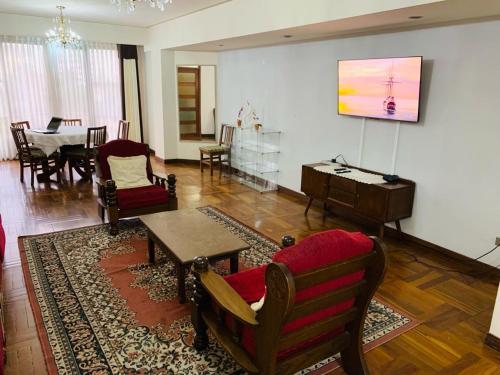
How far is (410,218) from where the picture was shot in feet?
13.3

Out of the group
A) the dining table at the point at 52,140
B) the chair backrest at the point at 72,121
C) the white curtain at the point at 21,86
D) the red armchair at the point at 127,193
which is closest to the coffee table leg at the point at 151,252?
the red armchair at the point at 127,193

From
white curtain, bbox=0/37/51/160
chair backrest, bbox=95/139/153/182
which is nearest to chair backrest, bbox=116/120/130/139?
white curtain, bbox=0/37/51/160

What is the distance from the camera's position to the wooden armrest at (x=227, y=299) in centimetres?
175

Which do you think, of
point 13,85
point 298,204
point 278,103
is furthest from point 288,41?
point 13,85

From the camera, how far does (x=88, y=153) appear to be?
19.5ft

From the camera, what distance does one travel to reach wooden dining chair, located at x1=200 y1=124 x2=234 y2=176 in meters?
6.78

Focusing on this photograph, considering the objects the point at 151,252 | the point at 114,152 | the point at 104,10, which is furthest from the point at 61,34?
the point at 151,252

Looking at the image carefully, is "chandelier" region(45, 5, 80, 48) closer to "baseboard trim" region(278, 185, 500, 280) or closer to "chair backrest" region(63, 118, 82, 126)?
"chair backrest" region(63, 118, 82, 126)

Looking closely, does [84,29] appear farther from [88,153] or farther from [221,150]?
[221,150]

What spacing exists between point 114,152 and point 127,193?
0.62 metres

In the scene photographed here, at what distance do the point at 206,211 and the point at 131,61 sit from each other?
488cm

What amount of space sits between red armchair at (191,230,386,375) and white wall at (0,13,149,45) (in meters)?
6.71

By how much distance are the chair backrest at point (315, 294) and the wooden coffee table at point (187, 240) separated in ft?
3.66

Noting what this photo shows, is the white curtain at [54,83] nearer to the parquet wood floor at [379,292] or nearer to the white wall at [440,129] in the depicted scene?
the parquet wood floor at [379,292]
